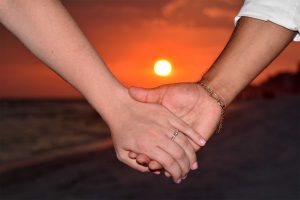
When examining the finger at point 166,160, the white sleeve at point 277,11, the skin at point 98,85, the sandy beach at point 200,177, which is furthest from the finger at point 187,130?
the sandy beach at point 200,177

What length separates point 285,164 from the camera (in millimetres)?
6863

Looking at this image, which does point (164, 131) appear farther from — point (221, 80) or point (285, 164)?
point (285, 164)

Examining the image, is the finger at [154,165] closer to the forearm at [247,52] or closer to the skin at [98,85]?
the skin at [98,85]

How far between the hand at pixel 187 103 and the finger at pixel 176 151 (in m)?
0.08

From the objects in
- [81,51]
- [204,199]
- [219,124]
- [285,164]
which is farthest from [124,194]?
[81,51]

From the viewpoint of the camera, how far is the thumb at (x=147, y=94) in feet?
8.87

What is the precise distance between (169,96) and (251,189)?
3.03 m

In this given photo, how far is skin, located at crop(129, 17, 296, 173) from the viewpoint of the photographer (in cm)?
261

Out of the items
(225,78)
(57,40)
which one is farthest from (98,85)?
(225,78)

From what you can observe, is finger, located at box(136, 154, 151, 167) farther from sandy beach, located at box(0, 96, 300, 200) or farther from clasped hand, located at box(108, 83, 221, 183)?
sandy beach, located at box(0, 96, 300, 200)

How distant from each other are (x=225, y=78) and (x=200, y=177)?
3.72m

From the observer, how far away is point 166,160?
265 centimetres

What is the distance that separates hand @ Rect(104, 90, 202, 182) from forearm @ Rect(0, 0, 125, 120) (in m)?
0.19

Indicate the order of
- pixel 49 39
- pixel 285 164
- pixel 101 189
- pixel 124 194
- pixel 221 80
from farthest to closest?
1. pixel 285 164
2. pixel 101 189
3. pixel 124 194
4. pixel 221 80
5. pixel 49 39
